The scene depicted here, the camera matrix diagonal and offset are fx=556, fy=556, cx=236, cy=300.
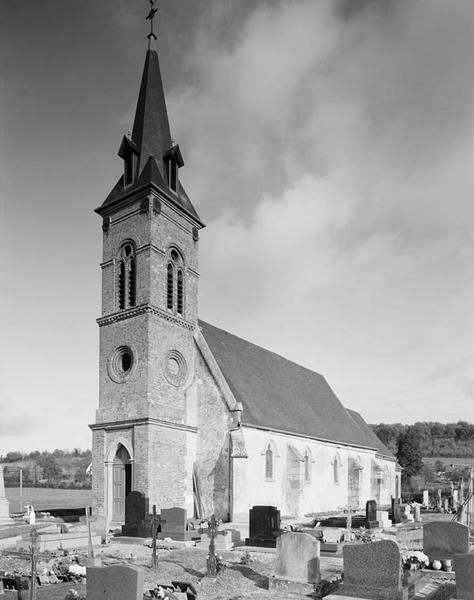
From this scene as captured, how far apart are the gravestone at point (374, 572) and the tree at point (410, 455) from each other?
169 feet

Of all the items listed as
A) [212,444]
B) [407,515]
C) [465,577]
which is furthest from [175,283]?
[465,577]

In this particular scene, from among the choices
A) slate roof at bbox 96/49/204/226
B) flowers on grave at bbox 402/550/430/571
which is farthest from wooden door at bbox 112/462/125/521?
flowers on grave at bbox 402/550/430/571

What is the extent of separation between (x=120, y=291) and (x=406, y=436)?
45920 mm

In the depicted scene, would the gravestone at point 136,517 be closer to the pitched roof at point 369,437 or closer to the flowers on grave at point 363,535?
the flowers on grave at point 363,535

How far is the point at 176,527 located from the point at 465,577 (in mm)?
11837

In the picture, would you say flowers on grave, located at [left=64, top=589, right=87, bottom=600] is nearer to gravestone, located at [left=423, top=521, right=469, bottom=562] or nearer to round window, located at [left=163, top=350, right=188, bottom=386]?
gravestone, located at [left=423, top=521, right=469, bottom=562]

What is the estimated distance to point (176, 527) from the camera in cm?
1948

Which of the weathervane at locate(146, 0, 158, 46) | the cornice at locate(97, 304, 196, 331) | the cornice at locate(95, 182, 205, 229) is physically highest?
the weathervane at locate(146, 0, 158, 46)

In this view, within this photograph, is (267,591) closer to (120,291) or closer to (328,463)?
(120,291)

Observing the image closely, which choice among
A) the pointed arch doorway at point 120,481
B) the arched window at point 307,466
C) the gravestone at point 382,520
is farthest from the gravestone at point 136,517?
the arched window at point 307,466

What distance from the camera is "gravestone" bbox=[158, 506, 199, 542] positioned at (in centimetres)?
1927

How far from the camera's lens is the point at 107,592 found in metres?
8.80

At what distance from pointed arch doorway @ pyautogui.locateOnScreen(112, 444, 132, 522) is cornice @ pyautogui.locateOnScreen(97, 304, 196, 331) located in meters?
5.57

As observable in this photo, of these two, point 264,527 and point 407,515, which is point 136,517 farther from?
point 407,515
